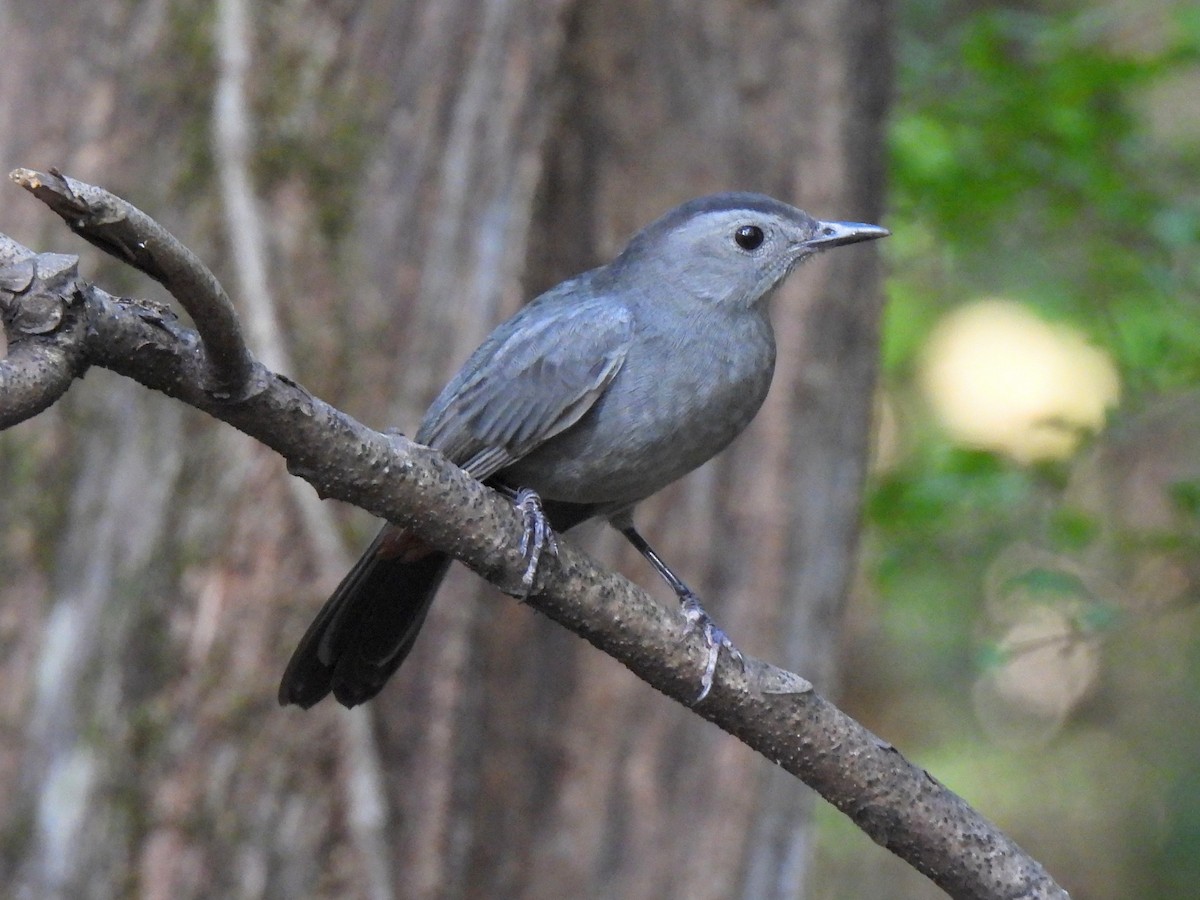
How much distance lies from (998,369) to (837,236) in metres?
4.72

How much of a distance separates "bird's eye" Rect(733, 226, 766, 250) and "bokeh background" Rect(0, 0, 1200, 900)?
1.23m

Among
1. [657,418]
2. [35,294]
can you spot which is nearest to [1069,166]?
[657,418]

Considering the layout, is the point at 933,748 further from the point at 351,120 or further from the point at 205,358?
the point at 205,358

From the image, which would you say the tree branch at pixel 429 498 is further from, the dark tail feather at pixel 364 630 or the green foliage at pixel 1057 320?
the green foliage at pixel 1057 320

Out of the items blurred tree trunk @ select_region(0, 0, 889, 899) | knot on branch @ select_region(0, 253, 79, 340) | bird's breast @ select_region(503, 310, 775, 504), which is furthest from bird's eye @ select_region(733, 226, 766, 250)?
knot on branch @ select_region(0, 253, 79, 340)

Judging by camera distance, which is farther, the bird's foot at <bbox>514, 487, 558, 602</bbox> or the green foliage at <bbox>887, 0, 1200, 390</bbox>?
the green foliage at <bbox>887, 0, 1200, 390</bbox>

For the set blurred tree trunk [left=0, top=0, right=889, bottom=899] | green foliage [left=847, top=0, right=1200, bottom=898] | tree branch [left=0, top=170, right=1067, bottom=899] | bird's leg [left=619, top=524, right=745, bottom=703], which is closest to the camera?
tree branch [left=0, top=170, right=1067, bottom=899]

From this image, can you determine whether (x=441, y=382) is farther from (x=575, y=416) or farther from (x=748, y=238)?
(x=575, y=416)

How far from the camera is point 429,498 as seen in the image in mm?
2408

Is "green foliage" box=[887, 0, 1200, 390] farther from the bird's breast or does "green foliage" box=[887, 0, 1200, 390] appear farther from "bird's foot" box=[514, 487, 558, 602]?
"bird's foot" box=[514, 487, 558, 602]

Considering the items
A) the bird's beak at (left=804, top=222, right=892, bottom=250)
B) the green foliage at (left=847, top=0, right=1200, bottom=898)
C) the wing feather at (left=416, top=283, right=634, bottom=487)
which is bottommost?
the wing feather at (left=416, top=283, right=634, bottom=487)

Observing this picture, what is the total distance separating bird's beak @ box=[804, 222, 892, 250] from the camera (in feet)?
11.8

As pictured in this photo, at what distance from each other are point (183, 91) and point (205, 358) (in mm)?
2781

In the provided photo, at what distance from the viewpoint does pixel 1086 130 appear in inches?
201
